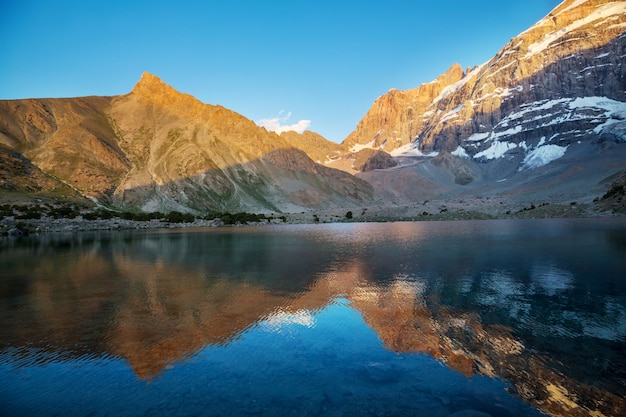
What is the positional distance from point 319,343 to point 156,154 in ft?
520

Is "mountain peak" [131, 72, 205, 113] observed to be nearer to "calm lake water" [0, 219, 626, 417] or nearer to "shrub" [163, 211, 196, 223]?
"shrub" [163, 211, 196, 223]

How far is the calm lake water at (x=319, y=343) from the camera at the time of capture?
919cm

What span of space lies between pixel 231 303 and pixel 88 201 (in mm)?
115173

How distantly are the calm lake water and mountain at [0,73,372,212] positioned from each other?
109m

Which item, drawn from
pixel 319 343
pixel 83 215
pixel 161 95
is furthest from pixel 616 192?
pixel 161 95

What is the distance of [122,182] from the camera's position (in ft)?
441

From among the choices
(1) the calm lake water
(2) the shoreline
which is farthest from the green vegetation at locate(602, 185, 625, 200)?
(1) the calm lake water

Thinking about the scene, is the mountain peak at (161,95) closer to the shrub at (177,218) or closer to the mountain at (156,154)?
the mountain at (156,154)

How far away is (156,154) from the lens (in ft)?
507

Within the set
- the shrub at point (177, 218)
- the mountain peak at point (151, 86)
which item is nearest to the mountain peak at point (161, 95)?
the mountain peak at point (151, 86)

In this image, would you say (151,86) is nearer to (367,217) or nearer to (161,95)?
(161,95)

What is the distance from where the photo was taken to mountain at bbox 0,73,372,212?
12912 centimetres

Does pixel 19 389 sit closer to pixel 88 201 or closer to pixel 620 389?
pixel 620 389

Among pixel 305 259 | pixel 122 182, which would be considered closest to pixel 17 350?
pixel 305 259
